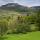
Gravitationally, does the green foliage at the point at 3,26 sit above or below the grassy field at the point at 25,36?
above

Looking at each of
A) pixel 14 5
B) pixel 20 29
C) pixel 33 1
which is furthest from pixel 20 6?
pixel 20 29

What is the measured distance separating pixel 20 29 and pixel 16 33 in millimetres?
70

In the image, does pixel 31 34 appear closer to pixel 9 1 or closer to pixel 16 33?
pixel 16 33

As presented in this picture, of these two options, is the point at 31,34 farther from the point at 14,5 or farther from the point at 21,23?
the point at 14,5

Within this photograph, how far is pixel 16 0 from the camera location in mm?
1427

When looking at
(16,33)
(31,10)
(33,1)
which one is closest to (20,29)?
(16,33)

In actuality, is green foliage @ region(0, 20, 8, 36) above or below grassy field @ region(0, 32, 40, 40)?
above

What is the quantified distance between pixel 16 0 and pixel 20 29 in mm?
372

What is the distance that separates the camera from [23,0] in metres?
1.43

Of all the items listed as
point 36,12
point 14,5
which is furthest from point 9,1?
point 36,12

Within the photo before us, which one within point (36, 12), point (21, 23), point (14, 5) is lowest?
point (21, 23)

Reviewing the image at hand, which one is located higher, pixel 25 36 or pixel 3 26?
pixel 3 26

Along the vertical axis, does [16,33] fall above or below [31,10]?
below

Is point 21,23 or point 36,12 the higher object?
point 36,12
